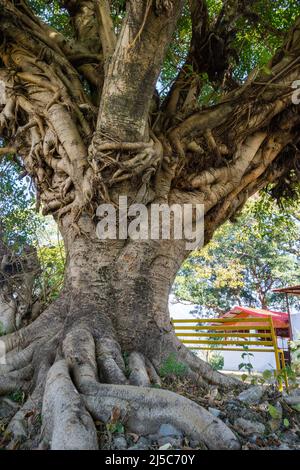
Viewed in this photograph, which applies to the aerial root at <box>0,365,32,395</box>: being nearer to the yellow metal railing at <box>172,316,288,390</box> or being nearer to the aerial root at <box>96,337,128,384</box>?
the aerial root at <box>96,337,128,384</box>

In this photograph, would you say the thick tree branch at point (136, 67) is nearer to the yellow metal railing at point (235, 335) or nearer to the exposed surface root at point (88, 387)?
the exposed surface root at point (88, 387)

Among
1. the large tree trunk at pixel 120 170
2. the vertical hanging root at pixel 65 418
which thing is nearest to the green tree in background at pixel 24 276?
the large tree trunk at pixel 120 170

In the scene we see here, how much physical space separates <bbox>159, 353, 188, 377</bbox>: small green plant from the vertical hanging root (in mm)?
877

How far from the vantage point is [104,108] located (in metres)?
3.01

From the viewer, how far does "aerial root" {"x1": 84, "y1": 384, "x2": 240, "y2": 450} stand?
174cm

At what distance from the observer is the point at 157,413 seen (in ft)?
6.06

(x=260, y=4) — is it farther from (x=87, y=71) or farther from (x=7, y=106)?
(x=7, y=106)

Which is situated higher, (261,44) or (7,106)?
(261,44)

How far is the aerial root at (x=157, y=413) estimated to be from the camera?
5.70 ft

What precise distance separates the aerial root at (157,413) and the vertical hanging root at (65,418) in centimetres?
13

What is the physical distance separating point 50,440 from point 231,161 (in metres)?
3.21

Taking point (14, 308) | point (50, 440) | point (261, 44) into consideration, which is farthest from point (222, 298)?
point (50, 440)
